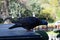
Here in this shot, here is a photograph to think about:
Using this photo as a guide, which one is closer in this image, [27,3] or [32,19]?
[32,19]

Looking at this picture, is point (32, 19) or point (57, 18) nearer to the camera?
point (32, 19)

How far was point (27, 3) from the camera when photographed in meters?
7.80

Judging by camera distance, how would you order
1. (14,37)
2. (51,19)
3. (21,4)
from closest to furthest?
(14,37) → (51,19) → (21,4)

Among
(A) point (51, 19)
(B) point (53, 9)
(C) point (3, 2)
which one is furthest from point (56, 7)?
(C) point (3, 2)

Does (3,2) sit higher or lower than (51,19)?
higher

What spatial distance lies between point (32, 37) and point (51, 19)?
22.8 ft

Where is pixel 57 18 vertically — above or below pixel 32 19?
below

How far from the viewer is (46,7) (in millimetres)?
7699

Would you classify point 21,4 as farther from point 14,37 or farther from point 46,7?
point 14,37

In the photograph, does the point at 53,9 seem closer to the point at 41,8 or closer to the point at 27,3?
the point at 41,8

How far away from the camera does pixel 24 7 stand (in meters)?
7.49

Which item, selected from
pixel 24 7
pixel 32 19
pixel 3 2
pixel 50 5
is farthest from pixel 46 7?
pixel 32 19

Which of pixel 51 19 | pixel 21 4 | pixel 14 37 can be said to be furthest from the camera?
pixel 21 4

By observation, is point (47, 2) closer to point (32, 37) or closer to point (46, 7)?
point (46, 7)
